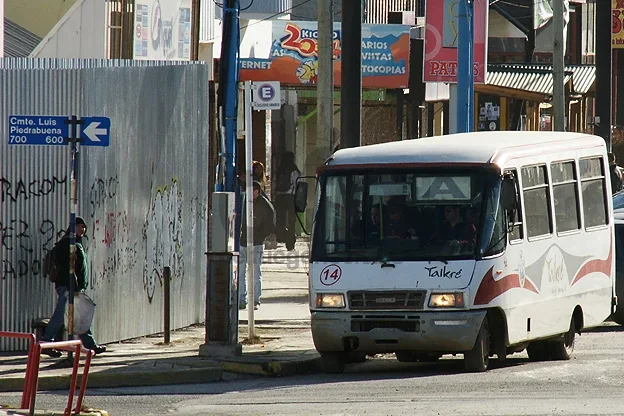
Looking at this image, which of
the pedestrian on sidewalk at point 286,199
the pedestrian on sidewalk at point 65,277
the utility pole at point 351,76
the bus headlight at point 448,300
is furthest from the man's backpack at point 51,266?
the pedestrian on sidewalk at point 286,199

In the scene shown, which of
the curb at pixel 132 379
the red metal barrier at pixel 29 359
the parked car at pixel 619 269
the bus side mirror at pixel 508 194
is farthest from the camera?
the parked car at pixel 619 269

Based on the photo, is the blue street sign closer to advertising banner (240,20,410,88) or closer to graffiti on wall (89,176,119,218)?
graffiti on wall (89,176,119,218)

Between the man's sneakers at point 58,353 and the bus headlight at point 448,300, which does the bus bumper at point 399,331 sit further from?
the man's sneakers at point 58,353

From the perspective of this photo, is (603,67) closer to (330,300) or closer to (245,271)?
(245,271)

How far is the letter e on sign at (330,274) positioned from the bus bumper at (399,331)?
31cm

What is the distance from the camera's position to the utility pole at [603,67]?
113 feet

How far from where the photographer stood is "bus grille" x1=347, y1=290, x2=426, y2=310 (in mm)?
15070

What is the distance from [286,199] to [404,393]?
62.4 feet

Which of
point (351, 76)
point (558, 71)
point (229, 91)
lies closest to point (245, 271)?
point (351, 76)

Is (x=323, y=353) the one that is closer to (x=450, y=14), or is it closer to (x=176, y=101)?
(x=176, y=101)

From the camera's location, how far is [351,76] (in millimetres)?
22016

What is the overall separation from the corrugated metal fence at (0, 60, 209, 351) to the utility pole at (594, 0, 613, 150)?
54.6 feet

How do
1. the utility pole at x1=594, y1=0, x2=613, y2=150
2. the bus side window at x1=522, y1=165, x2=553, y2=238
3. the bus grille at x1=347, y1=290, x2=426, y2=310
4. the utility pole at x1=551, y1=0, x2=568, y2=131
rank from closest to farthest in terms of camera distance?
the bus grille at x1=347, y1=290, x2=426, y2=310 < the bus side window at x1=522, y1=165, x2=553, y2=238 < the utility pole at x1=551, y1=0, x2=568, y2=131 < the utility pole at x1=594, y1=0, x2=613, y2=150

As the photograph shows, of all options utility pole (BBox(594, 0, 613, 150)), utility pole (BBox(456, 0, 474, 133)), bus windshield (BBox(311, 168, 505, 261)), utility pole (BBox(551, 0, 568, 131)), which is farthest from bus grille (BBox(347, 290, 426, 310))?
utility pole (BBox(594, 0, 613, 150))
